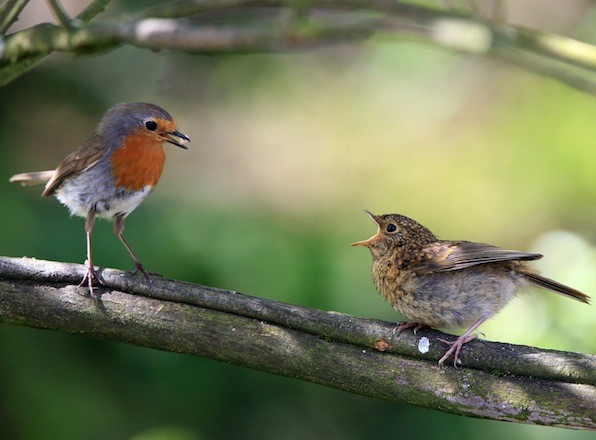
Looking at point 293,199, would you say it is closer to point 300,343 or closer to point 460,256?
point 460,256

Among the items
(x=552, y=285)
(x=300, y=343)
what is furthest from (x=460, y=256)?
(x=300, y=343)

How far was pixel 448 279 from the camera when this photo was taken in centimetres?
354

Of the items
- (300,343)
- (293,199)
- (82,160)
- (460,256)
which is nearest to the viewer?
(300,343)

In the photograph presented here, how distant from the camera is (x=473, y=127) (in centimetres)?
831

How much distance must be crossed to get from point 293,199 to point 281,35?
3665 mm

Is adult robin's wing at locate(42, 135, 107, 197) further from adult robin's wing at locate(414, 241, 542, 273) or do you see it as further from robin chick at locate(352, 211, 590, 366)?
adult robin's wing at locate(414, 241, 542, 273)

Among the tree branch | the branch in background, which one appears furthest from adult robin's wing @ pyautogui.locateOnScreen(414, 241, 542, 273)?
the branch in background

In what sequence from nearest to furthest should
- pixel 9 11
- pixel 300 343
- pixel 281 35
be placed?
pixel 300 343 < pixel 9 11 < pixel 281 35

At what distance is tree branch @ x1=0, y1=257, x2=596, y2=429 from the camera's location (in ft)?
9.64

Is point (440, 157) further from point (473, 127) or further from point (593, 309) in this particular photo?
point (593, 309)

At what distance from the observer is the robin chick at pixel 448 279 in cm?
346

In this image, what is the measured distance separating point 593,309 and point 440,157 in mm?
3260

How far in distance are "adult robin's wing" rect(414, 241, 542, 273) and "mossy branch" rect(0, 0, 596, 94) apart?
118 cm

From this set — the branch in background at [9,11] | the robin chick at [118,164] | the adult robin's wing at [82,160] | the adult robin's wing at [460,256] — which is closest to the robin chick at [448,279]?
the adult robin's wing at [460,256]
